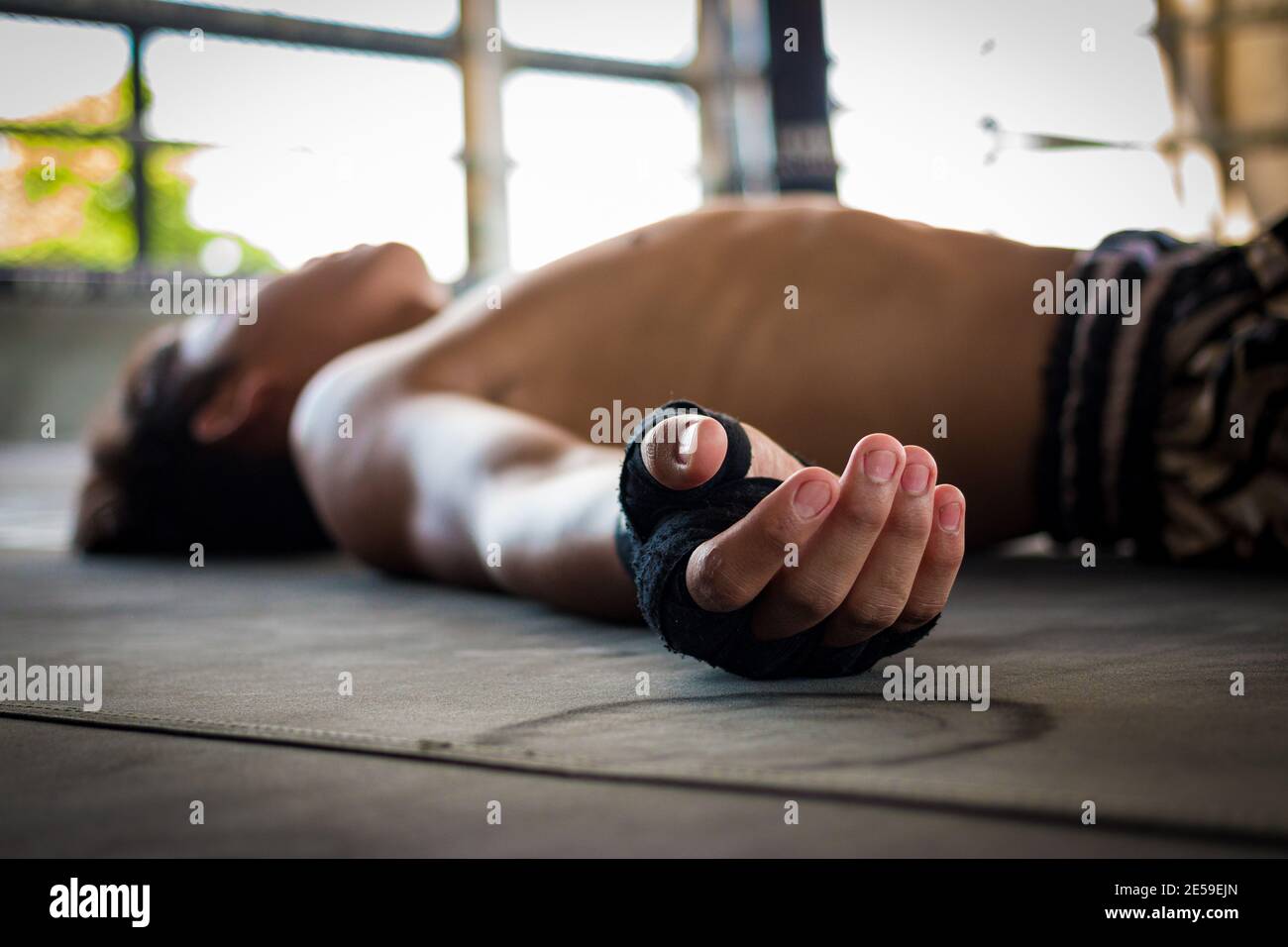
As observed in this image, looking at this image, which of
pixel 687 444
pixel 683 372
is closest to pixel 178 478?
pixel 683 372

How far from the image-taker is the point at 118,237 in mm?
4504

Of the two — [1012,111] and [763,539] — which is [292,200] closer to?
[1012,111]

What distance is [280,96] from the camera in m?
4.35

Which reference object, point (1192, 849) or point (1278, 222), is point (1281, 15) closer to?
point (1278, 222)

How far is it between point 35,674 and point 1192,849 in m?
0.62

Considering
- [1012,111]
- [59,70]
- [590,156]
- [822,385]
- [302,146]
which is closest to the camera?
[822,385]

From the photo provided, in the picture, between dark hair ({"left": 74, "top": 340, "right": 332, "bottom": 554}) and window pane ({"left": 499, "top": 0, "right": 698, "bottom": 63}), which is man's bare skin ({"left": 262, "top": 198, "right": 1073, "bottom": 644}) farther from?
window pane ({"left": 499, "top": 0, "right": 698, "bottom": 63})

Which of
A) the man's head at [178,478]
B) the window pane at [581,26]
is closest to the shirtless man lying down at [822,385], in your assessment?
the man's head at [178,478]

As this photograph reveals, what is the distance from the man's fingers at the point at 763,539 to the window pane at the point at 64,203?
420 cm

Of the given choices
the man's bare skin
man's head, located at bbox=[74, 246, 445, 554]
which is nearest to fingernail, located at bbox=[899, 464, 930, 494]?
the man's bare skin

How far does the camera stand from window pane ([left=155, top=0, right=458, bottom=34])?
4.18 metres

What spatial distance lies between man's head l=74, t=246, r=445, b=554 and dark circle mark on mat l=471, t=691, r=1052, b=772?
0.95m

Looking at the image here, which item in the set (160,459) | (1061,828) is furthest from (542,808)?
Result: (160,459)

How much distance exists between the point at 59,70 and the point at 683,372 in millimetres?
3668
